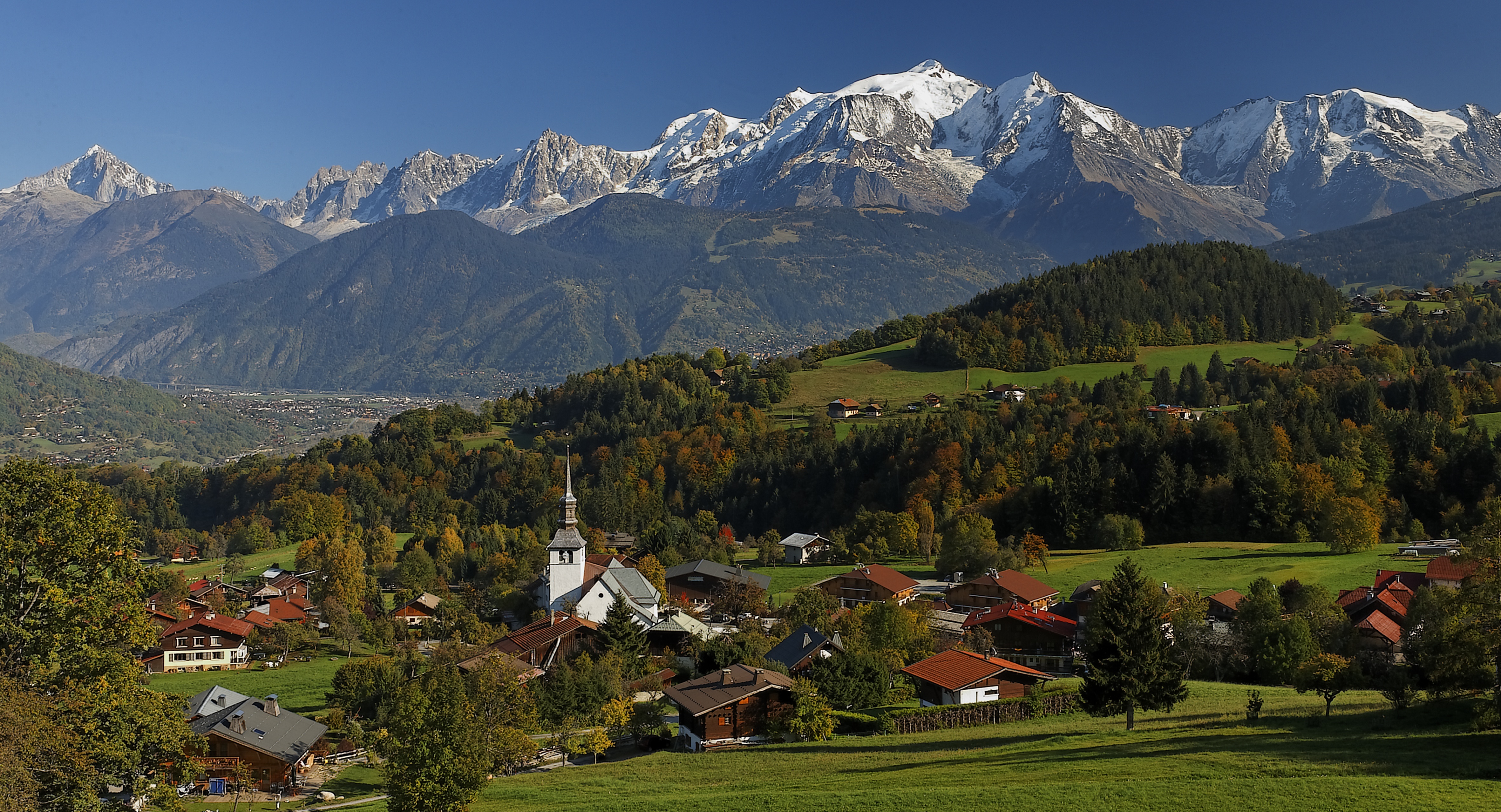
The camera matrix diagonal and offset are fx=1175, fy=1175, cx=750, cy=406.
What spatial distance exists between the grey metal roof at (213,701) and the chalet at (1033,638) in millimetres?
36248

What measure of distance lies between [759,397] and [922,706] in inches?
4344

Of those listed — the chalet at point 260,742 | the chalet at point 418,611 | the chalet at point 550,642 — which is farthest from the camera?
the chalet at point 418,611

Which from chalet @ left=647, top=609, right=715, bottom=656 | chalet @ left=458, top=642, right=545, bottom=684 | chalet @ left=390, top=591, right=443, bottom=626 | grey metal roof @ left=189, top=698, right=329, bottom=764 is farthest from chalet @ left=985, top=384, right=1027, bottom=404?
grey metal roof @ left=189, top=698, right=329, bottom=764

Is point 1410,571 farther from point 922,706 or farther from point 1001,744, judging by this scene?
point 1001,744

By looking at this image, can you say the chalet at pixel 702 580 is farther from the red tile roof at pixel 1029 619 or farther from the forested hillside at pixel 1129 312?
the forested hillside at pixel 1129 312

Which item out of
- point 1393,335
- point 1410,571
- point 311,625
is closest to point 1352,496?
point 1410,571

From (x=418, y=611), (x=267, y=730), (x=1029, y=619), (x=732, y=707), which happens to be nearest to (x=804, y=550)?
(x=418, y=611)

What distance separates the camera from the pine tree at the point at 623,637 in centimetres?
6028

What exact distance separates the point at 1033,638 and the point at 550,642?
26062 mm

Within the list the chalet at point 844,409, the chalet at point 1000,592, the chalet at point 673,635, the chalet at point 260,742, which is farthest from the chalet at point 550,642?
the chalet at point 844,409

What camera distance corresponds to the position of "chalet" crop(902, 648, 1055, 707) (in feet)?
160

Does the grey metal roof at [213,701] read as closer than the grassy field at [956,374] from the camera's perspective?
Yes

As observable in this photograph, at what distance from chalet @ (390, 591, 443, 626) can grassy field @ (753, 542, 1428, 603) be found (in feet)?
80.8

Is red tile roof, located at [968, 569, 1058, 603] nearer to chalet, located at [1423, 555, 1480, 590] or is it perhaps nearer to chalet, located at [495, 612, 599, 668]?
chalet, located at [1423, 555, 1480, 590]
